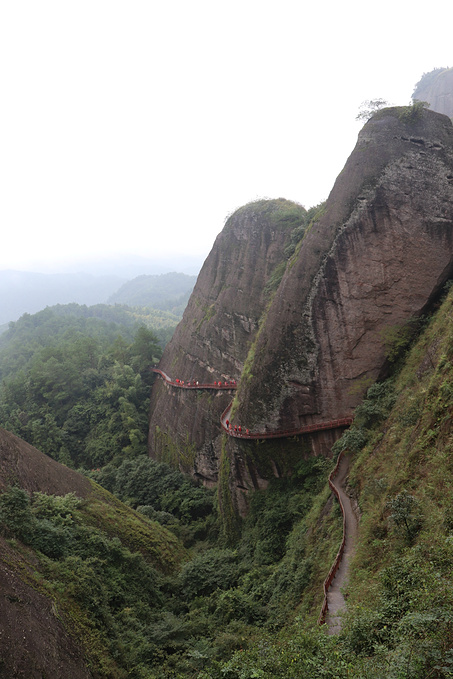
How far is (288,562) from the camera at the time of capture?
15000 mm

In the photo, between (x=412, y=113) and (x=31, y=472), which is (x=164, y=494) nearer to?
(x=31, y=472)

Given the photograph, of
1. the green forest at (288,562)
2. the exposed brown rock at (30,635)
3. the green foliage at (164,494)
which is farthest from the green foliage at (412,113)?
the green foliage at (164,494)

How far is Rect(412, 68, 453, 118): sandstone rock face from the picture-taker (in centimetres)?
5650

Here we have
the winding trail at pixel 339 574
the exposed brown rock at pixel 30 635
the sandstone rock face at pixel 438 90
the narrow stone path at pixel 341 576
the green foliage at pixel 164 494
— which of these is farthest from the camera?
the sandstone rock face at pixel 438 90

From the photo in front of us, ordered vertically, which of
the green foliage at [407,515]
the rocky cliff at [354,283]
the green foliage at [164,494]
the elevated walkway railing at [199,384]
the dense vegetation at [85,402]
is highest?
the rocky cliff at [354,283]

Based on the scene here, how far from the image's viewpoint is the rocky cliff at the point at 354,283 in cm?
1951

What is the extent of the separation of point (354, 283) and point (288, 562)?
1346 cm

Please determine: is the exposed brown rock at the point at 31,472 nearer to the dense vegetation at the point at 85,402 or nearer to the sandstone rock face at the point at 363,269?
the sandstone rock face at the point at 363,269

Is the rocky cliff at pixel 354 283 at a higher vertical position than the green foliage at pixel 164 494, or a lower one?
higher

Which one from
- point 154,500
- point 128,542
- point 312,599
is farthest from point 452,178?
point 154,500

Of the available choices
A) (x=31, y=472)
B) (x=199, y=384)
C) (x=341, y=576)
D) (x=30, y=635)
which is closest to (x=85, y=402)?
(x=199, y=384)

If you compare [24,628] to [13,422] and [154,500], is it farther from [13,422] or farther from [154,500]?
[13,422]

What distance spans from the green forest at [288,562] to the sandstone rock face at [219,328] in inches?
213

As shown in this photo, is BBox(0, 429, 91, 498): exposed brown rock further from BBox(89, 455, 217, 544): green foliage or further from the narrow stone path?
the narrow stone path
